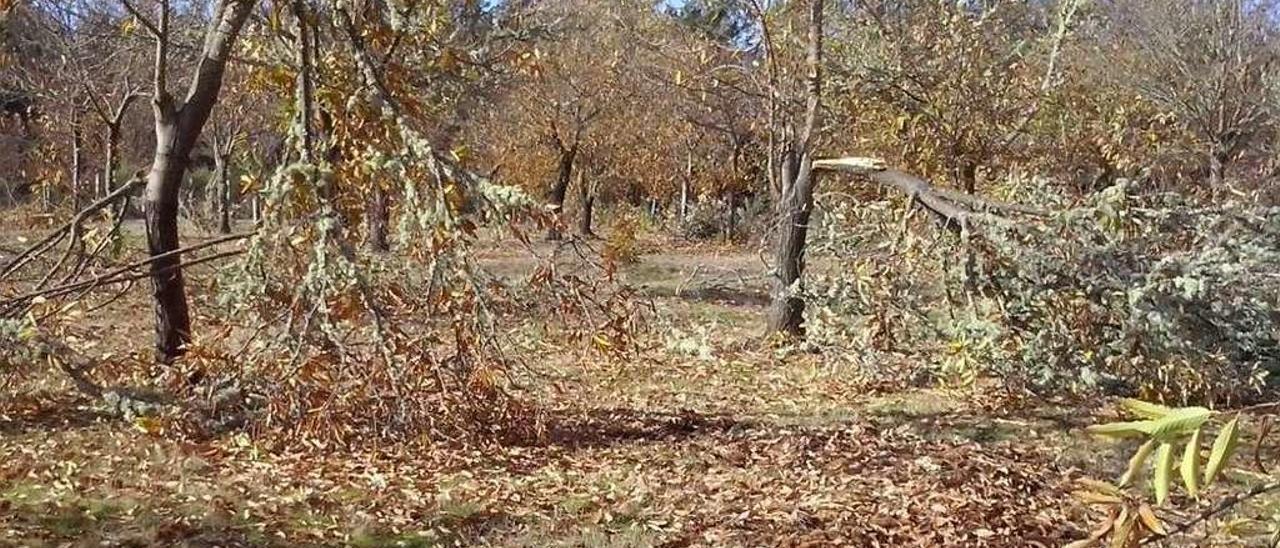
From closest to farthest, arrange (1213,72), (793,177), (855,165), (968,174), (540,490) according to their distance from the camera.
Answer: (540,490)
(855,165)
(793,177)
(968,174)
(1213,72)

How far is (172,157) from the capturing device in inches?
252

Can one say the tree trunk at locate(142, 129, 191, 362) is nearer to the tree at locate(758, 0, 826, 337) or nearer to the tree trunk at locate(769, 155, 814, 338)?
the tree at locate(758, 0, 826, 337)

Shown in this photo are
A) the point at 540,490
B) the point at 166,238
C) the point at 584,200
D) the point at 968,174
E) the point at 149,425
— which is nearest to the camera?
the point at 540,490

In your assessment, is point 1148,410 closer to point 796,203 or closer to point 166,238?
point 166,238

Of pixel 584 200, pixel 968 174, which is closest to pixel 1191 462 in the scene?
pixel 968 174

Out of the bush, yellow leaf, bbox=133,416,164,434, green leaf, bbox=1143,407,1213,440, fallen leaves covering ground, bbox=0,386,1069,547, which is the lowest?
fallen leaves covering ground, bbox=0,386,1069,547

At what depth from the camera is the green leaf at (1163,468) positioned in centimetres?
112

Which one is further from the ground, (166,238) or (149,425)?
(166,238)

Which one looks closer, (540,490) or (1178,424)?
(1178,424)

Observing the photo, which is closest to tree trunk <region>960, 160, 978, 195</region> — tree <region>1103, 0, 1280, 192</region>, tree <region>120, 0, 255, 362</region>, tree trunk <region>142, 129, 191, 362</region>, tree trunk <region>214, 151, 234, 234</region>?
tree <region>120, 0, 255, 362</region>

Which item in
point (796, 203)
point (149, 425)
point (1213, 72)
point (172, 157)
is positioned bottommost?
point (149, 425)

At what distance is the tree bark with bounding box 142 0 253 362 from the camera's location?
6.35m

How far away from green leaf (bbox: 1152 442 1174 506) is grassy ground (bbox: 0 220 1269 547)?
325 cm

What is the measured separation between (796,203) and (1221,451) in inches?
305
